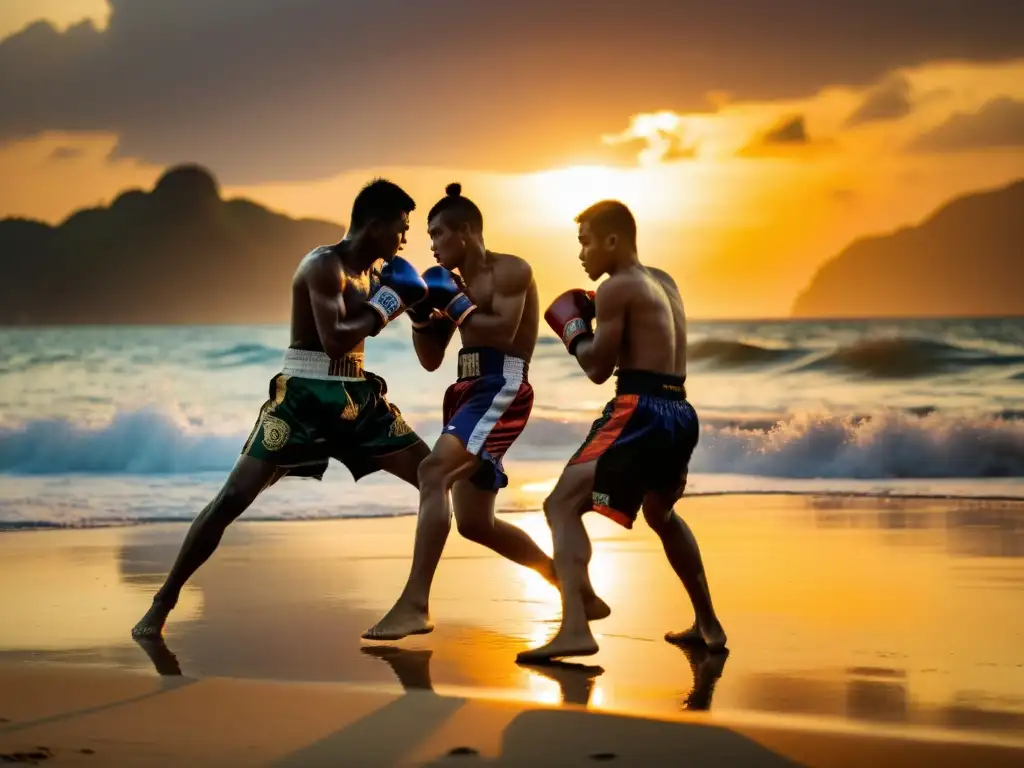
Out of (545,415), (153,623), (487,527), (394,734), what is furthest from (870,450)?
(394,734)

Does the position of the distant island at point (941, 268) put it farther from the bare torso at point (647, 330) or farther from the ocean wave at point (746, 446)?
the bare torso at point (647, 330)

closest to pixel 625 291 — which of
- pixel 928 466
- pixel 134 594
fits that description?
pixel 134 594

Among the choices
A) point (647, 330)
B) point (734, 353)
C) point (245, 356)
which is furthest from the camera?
point (245, 356)

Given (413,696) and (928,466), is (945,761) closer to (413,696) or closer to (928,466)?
(413,696)

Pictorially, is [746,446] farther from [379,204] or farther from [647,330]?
[647,330]

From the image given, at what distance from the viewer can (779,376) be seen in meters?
26.4

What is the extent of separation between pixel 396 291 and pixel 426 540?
883 mm

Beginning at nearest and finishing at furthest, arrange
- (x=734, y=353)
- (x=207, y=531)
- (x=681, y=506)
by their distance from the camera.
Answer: (x=207, y=531) → (x=681, y=506) → (x=734, y=353)

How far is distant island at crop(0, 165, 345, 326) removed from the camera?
4556 cm

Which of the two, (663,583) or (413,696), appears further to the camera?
(663,583)

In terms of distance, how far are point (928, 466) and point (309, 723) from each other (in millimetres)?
11411

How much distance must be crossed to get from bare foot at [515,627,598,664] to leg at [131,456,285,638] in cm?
116

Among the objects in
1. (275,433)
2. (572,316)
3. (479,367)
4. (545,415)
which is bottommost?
(275,433)

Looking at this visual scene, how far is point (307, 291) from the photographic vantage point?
5281 mm
